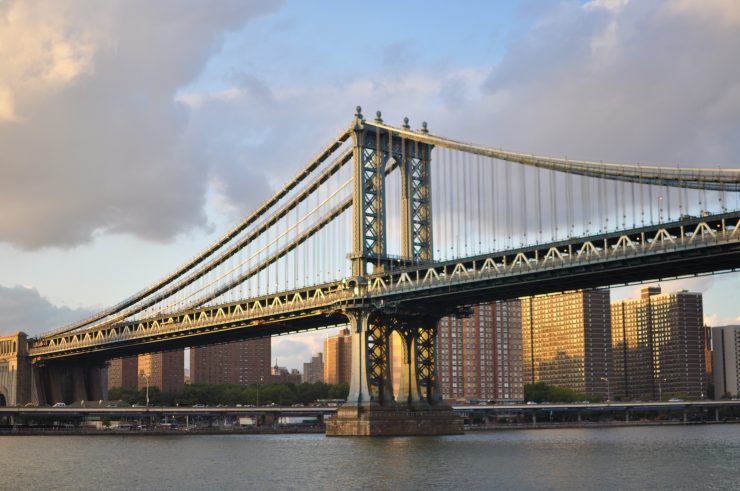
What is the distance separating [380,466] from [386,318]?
36640 mm

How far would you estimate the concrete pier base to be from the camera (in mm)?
100875

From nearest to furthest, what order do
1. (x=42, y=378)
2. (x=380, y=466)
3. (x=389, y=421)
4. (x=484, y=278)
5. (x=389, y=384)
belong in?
(x=380, y=466) < (x=484, y=278) < (x=389, y=421) < (x=389, y=384) < (x=42, y=378)

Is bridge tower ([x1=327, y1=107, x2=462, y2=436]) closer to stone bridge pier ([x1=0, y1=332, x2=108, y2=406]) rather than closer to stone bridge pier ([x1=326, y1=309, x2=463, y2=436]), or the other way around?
stone bridge pier ([x1=326, y1=309, x2=463, y2=436])

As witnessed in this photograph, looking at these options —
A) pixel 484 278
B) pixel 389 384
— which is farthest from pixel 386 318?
pixel 484 278

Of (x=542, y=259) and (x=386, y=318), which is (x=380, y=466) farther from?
(x=386, y=318)

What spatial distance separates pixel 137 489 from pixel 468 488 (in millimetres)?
17346

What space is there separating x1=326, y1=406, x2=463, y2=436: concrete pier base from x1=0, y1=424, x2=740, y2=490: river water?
3.37 metres

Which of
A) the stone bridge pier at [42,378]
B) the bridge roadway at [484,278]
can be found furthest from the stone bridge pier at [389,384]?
the stone bridge pier at [42,378]

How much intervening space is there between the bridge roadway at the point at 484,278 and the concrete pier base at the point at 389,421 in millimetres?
9445

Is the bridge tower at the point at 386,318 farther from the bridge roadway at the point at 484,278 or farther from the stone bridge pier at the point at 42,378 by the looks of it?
the stone bridge pier at the point at 42,378

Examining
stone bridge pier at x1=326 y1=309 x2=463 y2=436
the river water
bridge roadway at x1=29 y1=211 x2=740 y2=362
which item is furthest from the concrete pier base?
bridge roadway at x1=29 y1=211 x2=740 y2=362

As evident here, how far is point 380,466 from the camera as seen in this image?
228 ft

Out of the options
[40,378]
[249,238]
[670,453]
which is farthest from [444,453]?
[40,378]

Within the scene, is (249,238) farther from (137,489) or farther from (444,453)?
(137,489)
